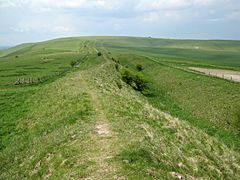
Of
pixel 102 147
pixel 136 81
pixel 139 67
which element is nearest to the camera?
pixel 102 147

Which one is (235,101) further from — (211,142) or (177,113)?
(211,142)

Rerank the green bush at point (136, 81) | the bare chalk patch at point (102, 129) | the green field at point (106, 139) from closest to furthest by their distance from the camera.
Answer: the green field at point (106, 139), the bare chalk patch at point (102, 129), the green bush at point (136, 81)

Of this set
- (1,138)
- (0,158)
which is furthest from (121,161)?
(1,138)

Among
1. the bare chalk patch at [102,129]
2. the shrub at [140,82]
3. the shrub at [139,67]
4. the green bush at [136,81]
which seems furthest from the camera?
the shrub at [139,67]

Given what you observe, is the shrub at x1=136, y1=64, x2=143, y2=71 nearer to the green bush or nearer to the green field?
the green bush

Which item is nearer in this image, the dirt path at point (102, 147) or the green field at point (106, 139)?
the dirt path at point (102, 147)

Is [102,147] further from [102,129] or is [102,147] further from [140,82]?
[140,82]

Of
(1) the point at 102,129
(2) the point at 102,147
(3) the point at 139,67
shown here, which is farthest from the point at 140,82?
(2) the point at 102,147

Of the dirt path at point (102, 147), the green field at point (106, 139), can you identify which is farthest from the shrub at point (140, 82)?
the dirt path at point (102, 147)

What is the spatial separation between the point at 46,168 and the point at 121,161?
5821 millimetres

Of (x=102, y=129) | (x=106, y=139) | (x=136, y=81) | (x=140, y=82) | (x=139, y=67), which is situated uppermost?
(x=106, y=139)

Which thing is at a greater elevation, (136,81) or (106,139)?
(106,139)

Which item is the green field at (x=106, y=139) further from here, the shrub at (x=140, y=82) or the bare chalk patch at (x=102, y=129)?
the shrub at (x=140, y=82)

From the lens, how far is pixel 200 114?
5247cm
